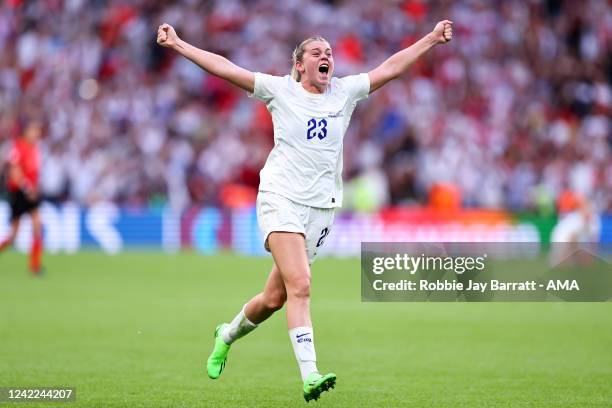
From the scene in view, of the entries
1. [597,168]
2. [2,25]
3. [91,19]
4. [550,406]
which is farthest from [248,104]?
[550,406]

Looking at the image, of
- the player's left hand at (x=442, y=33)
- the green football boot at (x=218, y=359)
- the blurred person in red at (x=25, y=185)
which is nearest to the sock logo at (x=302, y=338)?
the green football boot at (x=218, y=359)

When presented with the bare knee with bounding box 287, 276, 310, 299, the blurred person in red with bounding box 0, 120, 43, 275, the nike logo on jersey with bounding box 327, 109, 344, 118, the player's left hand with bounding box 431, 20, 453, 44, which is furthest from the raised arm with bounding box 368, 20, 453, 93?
the blurred person in red with bounding box 0, 120, 43, 275

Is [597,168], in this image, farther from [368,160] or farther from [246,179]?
[246,179]

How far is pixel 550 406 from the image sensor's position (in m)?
8.23

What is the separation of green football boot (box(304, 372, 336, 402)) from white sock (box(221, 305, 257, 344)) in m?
1.43

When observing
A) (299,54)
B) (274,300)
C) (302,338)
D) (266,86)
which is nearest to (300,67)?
(299,54)

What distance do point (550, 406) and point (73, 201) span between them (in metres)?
20.8

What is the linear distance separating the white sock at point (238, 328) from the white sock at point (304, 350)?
43.4 inches

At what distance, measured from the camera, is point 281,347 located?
12141 mm

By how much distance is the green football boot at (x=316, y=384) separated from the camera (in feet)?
24.1

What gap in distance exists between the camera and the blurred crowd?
28109mm

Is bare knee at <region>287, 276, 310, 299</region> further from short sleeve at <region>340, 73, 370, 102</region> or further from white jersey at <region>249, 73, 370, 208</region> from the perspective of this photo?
short sleeve at <region>340, 73, 370, 102</region>

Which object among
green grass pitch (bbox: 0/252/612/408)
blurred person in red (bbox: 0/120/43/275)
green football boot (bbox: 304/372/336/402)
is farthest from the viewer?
blurred person in red (bbox: 0/120/43/275)

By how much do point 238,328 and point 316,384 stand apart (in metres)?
1.68
